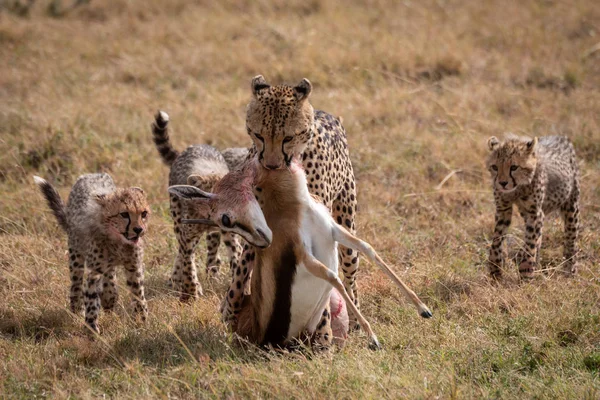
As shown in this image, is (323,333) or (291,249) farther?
(323,333)

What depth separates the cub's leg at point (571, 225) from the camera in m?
5.32

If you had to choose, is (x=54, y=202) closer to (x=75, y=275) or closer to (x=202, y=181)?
(x=75, y=275)

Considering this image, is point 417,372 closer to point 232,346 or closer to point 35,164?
point 232,346

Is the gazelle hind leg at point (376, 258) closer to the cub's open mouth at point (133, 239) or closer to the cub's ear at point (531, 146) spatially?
the cub's open mouth at point (133, 239)

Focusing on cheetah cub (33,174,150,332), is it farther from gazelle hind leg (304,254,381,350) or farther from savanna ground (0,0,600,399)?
gazelle hind leg (304,254,381,350)

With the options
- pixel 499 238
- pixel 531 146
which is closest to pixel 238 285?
pixel 499 238

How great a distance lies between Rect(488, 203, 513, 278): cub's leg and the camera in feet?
16.9

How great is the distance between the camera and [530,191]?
5141 millimetres

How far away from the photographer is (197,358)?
3916 millimetres

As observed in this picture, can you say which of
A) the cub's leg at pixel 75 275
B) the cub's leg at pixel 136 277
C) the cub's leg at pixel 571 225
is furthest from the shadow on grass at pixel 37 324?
the cub's leg at pixel 571 225

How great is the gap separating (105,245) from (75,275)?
1.11 ft

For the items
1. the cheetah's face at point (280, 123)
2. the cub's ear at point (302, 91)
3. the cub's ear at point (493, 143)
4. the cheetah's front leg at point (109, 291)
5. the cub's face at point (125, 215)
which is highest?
the cub's ear at point (302, 91)

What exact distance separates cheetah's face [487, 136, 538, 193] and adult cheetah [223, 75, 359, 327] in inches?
41.1

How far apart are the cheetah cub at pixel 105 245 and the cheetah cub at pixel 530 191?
7.10ft
